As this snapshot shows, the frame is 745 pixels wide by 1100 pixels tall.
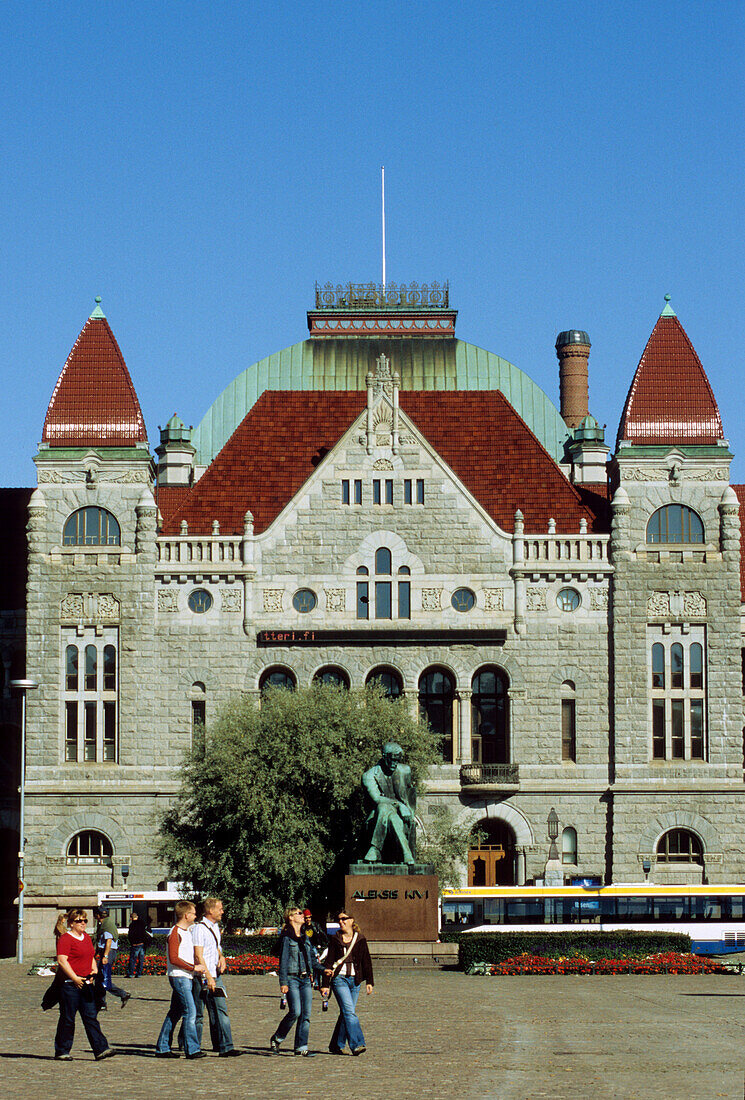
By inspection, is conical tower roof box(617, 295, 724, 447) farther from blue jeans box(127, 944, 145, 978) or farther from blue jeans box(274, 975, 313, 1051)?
blue jeans box(274, 975, 313, 1051)

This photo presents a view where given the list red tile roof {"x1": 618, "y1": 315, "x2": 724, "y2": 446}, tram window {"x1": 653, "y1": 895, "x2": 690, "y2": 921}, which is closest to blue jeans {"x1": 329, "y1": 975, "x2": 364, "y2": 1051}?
tram window {"x1": 653, "y1": 895, "x2": 690, "y2": 921}

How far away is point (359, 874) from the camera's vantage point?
43812 millimetres

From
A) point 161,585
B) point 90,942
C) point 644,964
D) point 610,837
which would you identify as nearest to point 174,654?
point 161,585

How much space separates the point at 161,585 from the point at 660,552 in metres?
18.8

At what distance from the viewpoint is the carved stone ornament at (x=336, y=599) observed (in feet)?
219

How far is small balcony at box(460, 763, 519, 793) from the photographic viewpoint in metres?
64.8

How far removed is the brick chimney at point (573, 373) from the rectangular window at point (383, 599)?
25.6m

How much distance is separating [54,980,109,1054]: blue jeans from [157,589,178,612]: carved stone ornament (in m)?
43.4

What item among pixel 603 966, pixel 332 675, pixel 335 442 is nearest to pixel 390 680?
pixel 332 675

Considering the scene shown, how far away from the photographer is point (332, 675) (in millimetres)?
66750

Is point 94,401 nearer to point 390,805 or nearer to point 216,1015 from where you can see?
point 390,805

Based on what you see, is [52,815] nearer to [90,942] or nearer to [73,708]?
[73,708]

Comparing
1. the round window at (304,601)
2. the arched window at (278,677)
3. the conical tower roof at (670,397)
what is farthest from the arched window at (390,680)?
the conical tower roof at (670,397)

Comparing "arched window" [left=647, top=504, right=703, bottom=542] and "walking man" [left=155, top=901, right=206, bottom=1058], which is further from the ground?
"arched window" [left=647, top=504, right=703, bottom=542]
